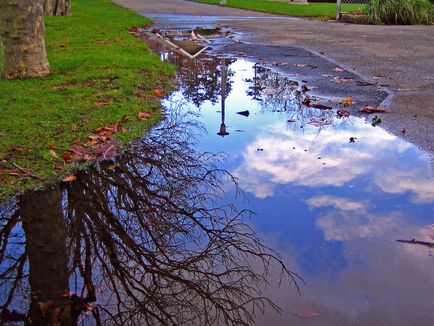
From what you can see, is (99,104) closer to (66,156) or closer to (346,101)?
(66,156)

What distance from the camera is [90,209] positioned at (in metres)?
3.82

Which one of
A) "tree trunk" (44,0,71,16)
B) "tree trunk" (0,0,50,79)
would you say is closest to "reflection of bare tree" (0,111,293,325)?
"tree trunk" (0,0,50,79)

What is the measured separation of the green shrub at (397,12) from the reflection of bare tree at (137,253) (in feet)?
54.1

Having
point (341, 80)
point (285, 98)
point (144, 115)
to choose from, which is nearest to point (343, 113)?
point (285, 98)

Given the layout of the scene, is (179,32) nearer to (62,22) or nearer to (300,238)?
(62,22)

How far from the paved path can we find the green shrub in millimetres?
1379

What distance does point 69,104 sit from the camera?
20.8ft

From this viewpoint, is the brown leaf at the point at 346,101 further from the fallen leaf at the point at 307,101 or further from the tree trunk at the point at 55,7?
the tree trunk at the point at 55,7

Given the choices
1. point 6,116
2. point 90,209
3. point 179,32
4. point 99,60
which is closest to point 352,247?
point 90,209

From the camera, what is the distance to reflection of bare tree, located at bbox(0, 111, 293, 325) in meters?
2.82

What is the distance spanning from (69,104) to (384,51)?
807cm

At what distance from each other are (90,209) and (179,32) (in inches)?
484

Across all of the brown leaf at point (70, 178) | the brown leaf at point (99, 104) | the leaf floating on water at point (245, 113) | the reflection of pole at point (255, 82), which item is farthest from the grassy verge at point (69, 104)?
the reflection of pole at point (255, 82)

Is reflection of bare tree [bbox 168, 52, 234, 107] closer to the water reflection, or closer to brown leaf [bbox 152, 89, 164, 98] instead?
brown leaf [bbox 152, 89, 164, 98]
